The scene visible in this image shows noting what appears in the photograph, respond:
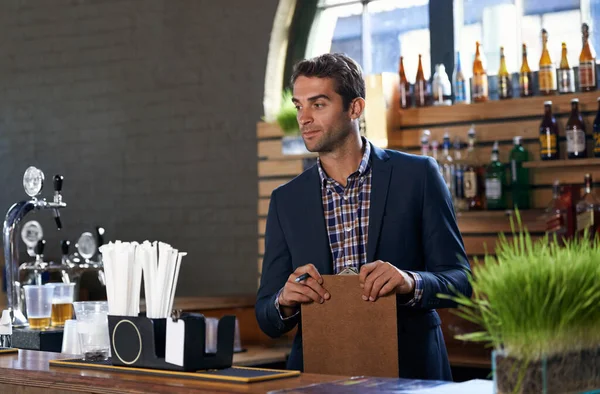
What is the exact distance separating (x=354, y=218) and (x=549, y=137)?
245cm

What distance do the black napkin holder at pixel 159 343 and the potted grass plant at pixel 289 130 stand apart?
3406mm

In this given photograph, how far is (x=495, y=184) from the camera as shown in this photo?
185 inches

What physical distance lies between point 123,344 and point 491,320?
2.91 feet

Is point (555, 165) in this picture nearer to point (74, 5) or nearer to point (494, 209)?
point (494, 209)

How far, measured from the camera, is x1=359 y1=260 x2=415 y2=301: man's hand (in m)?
1.99

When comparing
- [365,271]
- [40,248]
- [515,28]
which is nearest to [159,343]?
[365,271]

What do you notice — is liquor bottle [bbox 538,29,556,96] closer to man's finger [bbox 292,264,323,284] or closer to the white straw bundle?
man's finger [bbox 292,264,323,284]

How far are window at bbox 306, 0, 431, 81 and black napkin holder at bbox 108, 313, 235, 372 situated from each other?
12.3ft

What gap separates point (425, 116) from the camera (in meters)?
5.08

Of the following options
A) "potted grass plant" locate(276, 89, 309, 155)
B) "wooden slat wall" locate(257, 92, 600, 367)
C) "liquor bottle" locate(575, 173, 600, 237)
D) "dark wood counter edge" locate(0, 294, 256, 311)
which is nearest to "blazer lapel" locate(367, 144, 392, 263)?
"wooden slat wall" locate(257, 92, 600, 367)

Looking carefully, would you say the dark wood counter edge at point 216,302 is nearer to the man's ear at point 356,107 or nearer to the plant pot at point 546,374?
the man's ear at point 356,107

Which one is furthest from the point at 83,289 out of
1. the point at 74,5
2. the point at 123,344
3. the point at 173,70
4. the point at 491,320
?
the point at 491,320

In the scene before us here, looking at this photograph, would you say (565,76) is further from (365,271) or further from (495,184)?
(365,271)

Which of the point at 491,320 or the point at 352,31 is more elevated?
the point at 352,31
